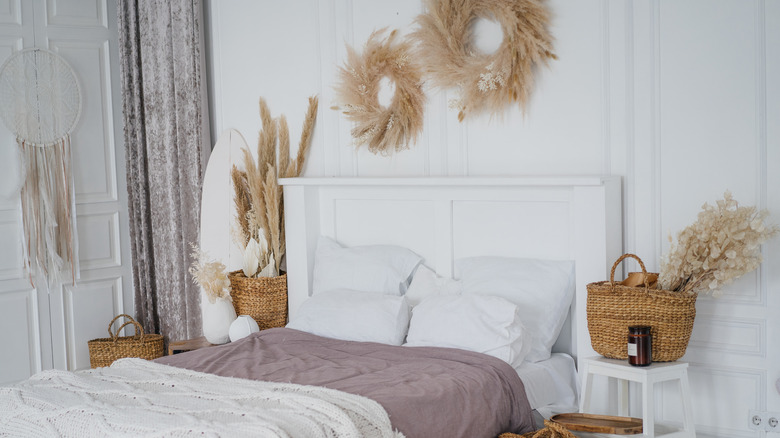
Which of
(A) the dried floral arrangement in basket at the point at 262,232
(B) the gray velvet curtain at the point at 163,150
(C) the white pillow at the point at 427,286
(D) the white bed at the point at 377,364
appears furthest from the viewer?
(B) the gray velvet curtain at the point at 163,150

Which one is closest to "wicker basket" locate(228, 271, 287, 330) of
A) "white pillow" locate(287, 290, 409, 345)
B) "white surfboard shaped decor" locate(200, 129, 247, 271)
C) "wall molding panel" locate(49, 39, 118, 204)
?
"white surfboard shaped decor" locate(200, 129, 247, 271)

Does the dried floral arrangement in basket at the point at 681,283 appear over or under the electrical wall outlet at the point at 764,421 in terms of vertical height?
over

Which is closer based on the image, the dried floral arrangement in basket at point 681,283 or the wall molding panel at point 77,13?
the dried floral arrangement in basket at point 681,283

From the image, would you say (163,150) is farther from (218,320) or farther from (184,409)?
(184,409)

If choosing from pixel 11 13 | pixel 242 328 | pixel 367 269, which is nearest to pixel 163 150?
pixel 11 13

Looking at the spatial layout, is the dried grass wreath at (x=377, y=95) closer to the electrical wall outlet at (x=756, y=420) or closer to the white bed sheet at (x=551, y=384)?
the white bed sheet at (x=551, y=384)

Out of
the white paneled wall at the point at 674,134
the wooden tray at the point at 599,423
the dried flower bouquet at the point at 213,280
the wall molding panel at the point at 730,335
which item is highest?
the white paneled wall at the point at 674,134

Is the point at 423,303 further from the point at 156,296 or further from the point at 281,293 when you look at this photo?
the point at 156,296

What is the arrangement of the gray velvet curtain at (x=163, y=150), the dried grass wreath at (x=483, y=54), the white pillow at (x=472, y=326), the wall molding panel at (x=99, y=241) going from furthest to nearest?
the wall molding panel at (x=99, y=241) → the gray velvet curtain at (x=163, y=150) → the dried grass wreath at (x=483, y=54) → the white pillow at (x=472, y=326)

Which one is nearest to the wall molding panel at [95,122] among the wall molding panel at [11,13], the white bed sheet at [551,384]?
the wall molding panel at [11,13]

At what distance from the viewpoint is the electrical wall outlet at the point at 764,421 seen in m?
2.74

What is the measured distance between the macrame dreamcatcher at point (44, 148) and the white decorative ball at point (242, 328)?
1.42m

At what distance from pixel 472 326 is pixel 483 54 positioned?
3.84 ft

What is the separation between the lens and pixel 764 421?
2.76 m
